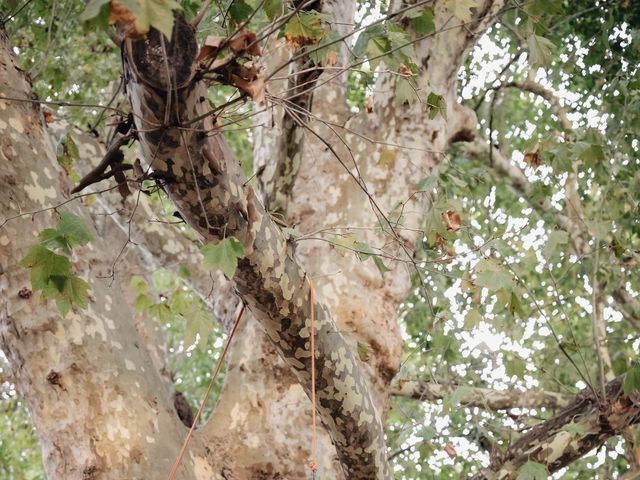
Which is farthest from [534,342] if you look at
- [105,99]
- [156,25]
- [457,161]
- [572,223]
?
[156,25]

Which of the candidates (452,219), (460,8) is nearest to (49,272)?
(452,219)

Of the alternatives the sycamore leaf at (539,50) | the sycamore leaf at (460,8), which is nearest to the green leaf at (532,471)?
the sycamore leaf at (539,50)

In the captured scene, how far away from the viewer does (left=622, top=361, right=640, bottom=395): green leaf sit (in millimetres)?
2643

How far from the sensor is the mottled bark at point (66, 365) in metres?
2.37

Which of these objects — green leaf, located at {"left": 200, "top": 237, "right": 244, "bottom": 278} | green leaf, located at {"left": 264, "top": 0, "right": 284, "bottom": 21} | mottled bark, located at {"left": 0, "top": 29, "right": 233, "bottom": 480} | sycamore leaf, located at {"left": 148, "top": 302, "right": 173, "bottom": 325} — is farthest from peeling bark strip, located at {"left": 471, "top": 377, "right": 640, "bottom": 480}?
green leaf, located at {"left": 264, "top": 0, "right": 284, "bottom": 21}

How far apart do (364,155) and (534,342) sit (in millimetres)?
2555

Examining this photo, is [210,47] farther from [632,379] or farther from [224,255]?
[632,379]

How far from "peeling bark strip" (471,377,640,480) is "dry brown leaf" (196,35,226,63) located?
1827 millimetres

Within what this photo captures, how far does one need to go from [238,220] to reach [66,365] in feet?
2.77

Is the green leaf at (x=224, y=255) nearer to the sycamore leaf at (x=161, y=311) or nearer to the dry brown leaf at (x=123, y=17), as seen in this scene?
the dry brown leaf at (x=123, y=17)

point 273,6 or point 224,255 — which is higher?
point 273,6

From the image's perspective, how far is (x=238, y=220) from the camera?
187 cm

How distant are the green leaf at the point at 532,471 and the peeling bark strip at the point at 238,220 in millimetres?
480

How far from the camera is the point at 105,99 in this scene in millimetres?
5930
